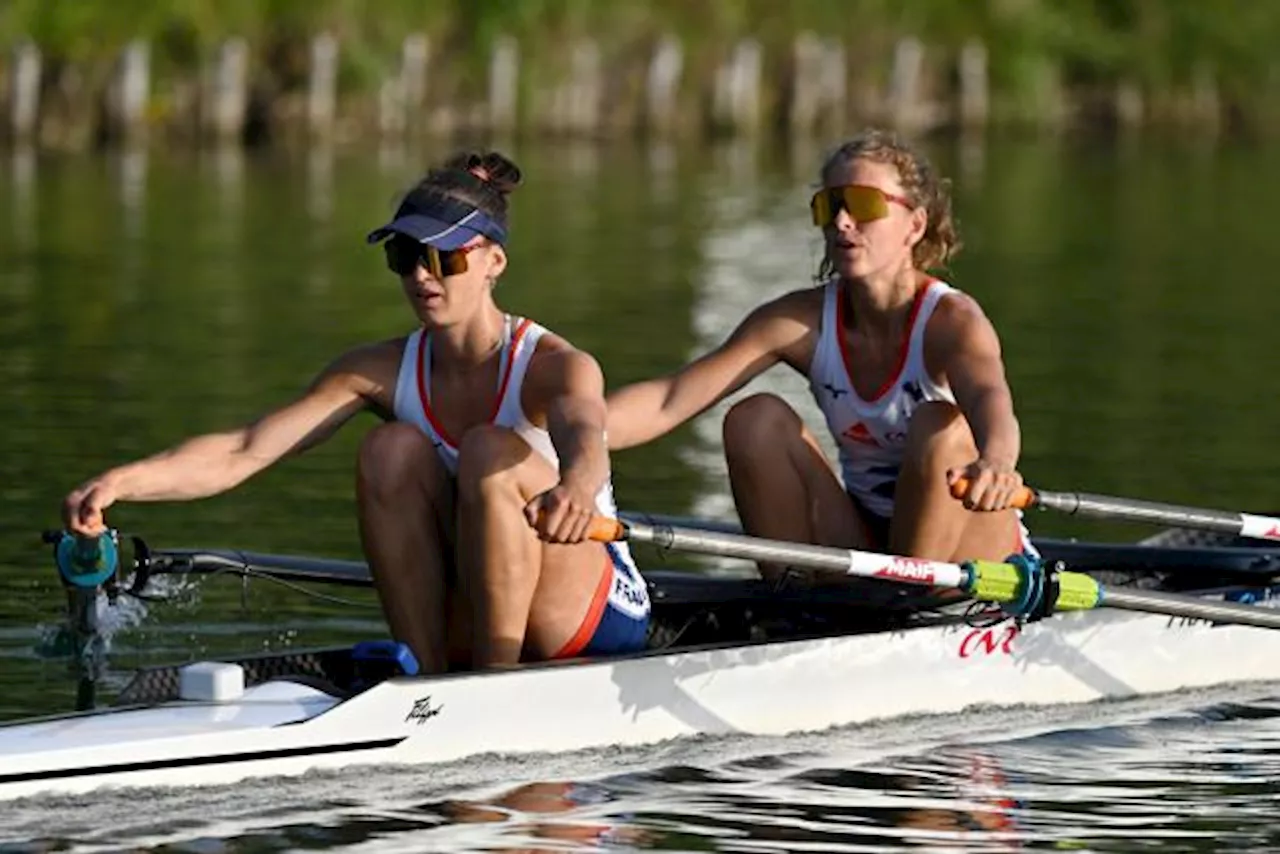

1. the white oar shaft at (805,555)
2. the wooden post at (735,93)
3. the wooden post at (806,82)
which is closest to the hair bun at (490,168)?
the white oar shaft at (805,555)

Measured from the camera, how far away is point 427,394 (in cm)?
920

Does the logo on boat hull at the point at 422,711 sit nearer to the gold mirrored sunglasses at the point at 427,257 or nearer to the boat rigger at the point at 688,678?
the boat rigger at the point at 688,678

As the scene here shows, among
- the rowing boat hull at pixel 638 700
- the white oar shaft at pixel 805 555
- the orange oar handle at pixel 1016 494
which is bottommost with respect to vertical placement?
the rowing boat hull at pixel 638 700

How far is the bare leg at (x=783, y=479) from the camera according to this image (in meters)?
10.2

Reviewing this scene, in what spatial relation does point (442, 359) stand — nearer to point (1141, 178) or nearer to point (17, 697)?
point (17, 697)

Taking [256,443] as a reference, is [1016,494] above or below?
below

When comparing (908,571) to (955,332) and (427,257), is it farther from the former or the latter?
(427,257)

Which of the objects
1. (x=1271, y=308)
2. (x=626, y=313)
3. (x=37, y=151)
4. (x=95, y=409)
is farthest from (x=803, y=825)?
(x=37, y=151)

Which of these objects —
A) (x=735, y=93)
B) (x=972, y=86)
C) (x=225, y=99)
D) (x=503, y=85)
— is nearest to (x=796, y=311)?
(x=225, y=99)

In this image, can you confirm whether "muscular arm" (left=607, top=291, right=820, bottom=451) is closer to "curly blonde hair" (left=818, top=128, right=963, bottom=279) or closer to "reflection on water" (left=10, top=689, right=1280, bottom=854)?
"curly blonde hair" (left=818, top=128, right=963, bottom=279)

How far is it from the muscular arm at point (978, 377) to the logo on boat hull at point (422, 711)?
→ 1776 millimetres

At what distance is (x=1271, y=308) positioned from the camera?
25.2 metres

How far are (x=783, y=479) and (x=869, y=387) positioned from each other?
15.4 inches

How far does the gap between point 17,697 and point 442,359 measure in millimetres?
1920
